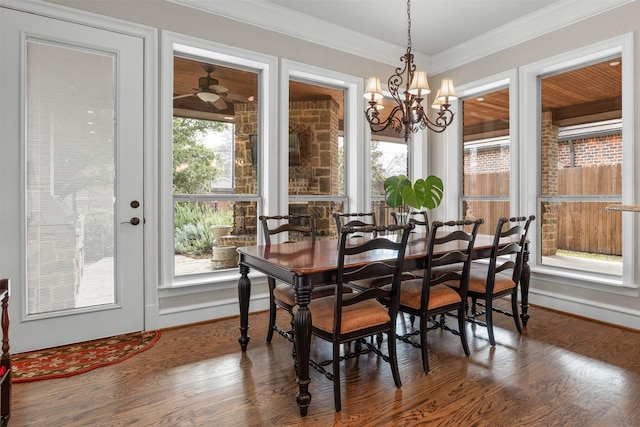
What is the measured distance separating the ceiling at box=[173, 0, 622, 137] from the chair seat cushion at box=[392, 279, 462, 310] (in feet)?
8.02

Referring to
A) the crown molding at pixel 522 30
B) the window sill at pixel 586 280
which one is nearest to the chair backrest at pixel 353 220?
the window sill at pixel 586 280

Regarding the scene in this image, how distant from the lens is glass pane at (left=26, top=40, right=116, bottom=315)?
9.11 feet

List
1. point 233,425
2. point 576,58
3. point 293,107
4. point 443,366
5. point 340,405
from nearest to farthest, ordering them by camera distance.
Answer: point 233,425, point 340,405, point 443,366, point 576,58, point 293,107

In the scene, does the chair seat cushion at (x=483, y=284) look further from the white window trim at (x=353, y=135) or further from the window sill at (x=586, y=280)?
the white window trim at (x=353, y=135)

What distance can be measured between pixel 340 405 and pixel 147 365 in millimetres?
1386

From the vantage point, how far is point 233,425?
74.4 inches

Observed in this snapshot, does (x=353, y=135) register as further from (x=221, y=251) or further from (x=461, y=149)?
(x=221, y=251)

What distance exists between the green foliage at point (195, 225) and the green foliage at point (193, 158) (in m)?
0.17

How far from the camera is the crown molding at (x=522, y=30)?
11.4 feet

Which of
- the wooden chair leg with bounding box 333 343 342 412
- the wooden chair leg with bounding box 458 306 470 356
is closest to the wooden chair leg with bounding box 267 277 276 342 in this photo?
the wooden chair leg with bounding box 333 343 342 412

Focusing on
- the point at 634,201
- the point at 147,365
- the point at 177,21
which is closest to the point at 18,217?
the point at 147,365

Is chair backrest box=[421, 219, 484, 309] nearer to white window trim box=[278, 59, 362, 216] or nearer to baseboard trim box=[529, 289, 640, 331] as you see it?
baseboard trim box=[529, 289, 640, 331]

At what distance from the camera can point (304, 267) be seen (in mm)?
2039

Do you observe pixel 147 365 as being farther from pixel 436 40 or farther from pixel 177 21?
pixel 436 40
